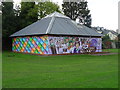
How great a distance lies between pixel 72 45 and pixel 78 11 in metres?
31.9

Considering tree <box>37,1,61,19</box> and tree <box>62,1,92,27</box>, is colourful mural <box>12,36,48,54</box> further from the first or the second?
tree <box>62,1,92,27</box>

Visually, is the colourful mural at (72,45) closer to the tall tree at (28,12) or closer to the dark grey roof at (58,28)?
the dark grey roof at (58,28)

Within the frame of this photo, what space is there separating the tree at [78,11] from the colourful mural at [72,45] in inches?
1076

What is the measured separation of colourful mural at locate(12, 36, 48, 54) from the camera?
23453 mm

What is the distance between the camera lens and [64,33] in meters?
23.8

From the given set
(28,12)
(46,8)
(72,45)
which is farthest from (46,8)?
(72,45)

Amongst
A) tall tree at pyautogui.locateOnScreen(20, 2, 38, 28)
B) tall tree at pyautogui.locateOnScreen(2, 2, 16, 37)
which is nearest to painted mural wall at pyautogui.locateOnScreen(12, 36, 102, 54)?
tall tree at pyautogui.locateOnScreen(2, 2, 16, 37)

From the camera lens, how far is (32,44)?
25.4 metres

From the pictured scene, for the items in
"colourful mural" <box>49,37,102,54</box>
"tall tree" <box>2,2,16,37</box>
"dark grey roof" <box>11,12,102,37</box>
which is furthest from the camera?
"tall tree" <box>2,2,16,37</box>

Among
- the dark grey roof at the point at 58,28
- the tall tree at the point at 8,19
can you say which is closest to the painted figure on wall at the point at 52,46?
the dark grey roof at the point at 58,28

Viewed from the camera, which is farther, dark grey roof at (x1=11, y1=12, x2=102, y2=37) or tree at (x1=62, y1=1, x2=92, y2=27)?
tree at (x1=62, y1=1, x2=92, y2=27)

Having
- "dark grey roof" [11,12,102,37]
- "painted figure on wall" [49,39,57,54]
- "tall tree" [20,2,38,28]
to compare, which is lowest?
"painted figure on wall" [49,39,57,54]

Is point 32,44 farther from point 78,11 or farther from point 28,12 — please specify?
point 78,11

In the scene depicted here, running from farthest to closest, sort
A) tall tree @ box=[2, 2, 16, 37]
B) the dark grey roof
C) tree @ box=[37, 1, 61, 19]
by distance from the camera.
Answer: tree @ box=[37, 1, 61, 19] < tall tree @ box=[2, 2, 16, 37] < the dark grey roof
